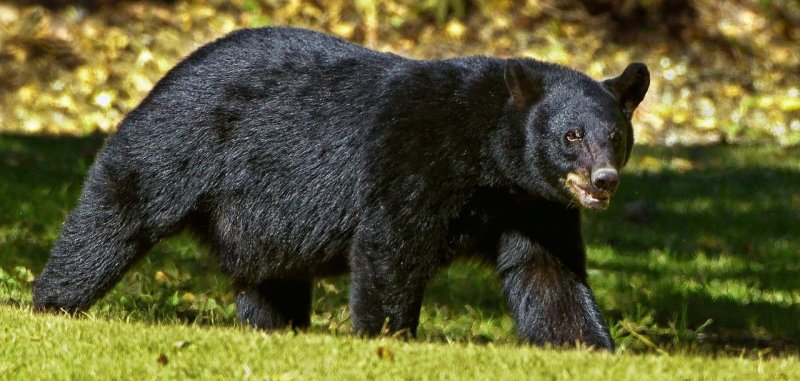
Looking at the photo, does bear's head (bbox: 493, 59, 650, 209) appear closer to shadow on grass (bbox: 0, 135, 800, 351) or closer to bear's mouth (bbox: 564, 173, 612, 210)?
bear's mouth (bbox: 564, 173, 612, 210)

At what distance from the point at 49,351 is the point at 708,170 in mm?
9159

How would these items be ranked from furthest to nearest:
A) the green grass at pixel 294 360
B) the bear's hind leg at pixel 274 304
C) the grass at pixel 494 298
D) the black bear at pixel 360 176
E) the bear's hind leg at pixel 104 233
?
the bear's hind leg at pixel 274 304 → the bear's hind leg at pixel 104 233 → the black bear at pixel 360 176 → the grass at pixel 494 298 → the green grass at pixel 294 360

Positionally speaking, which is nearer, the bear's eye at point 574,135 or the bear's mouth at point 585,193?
the bear's mouth at point 585,193

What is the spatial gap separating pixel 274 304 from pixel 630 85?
2.54m

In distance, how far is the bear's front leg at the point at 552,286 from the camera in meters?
6.95

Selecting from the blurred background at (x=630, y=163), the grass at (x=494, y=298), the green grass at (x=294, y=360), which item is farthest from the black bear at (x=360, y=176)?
the green grass at (x=294, y=360)

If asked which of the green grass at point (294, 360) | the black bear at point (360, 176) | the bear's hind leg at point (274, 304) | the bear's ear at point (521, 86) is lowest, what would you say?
the bear's hind leg at point (274, 304)

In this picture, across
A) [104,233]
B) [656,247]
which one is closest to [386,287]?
[104,233]

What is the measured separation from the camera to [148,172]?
7438 mm

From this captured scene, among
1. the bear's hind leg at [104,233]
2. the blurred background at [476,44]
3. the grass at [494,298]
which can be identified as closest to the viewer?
the grass at [494,298]

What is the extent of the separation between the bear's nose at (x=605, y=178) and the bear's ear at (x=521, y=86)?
1.79 ft

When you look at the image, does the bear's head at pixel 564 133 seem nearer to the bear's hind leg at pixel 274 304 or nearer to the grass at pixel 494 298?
the grass at pixel 494 298

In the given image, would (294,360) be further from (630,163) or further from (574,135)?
(630,163)

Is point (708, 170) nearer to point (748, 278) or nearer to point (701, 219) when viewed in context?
point (701, 219)
